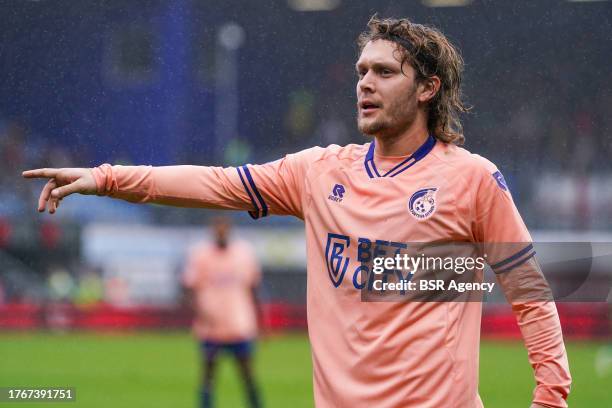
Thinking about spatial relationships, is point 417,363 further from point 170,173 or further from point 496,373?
point 496,373

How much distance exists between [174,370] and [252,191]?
830 centimetres

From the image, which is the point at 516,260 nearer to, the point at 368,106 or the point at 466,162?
the point at 466,162

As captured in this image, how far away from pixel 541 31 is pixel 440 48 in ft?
4.04

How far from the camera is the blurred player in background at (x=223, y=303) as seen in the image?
7.54 m

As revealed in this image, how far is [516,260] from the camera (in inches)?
111

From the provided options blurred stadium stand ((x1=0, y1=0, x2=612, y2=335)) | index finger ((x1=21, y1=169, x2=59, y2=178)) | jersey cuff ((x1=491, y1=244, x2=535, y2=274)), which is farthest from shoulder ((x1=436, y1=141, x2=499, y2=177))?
blurred stadium stand ((x1=0, y1=0, x2=612, y2=335))

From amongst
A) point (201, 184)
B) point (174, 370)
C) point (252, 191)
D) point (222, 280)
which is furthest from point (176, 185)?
point (174, 370)

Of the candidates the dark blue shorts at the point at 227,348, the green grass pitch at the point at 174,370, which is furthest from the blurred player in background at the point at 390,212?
the dark blue shorts at the point at 227,348

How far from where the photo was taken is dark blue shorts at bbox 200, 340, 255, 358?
762 cm

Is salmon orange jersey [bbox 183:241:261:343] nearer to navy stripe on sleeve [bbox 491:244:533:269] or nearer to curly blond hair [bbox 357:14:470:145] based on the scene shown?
curly blond hair [bbox 357:14:470:145]

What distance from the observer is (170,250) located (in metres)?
13.8

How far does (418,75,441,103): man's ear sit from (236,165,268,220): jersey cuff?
558mm

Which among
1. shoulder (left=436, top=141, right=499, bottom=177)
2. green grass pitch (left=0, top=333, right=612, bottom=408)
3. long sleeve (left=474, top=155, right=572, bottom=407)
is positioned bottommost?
green grass pitch (left=0, top=333, right=612, bottom=408)

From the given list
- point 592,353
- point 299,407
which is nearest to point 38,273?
point 299,407
